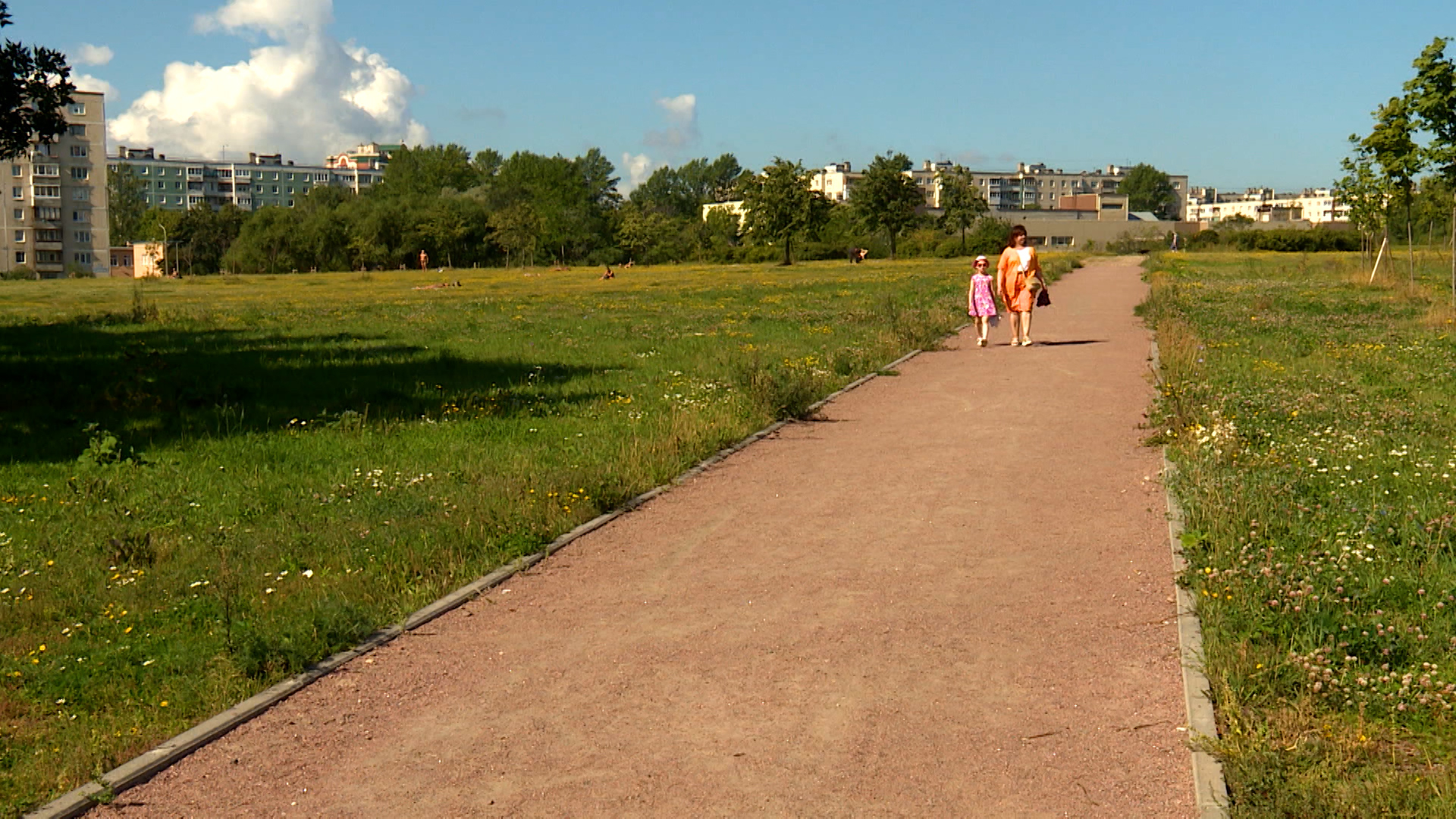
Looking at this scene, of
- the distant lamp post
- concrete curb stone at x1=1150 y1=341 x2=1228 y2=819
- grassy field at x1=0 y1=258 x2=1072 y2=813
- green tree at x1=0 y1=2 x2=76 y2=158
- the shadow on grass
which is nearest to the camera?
concrete curb stone at x1=1150 y1=341 x2=1228 y2=819

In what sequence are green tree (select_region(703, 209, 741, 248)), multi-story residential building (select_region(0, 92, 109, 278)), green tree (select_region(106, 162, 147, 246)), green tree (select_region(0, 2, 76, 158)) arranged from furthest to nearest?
green tree (select_region(106, 162, 147, 246)) < green tree (select_region(703, 209, 741, 248)) < multi-story residential building (select_region(0, 92, 109, 278)) < green tree (select_region(0, 2, 76, 158))

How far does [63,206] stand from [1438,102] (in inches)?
5440

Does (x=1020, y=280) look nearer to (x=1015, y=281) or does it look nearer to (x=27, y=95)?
(x=1015, y=281)

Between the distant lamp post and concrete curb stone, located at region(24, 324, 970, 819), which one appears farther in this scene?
the distant lamp post

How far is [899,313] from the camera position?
91.3ft

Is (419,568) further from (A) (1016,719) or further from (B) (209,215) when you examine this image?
(B) (209,215)

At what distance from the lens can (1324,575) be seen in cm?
699

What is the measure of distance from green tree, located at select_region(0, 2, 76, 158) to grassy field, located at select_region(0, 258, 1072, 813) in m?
3.43

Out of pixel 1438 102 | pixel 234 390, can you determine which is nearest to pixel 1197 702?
pixel 234 390

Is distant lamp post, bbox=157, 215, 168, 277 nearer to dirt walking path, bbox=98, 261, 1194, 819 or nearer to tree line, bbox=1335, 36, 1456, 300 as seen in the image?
tree line, bbox=1335, 36, 1456, 300

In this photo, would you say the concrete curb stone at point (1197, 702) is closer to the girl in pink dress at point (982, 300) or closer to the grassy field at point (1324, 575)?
the grassy field at point (1324, 575)

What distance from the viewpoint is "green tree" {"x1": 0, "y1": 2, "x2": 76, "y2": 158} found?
64.9ft

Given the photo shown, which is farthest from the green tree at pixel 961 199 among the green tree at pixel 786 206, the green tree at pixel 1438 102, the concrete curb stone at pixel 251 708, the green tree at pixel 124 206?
the green tree at pixel 124 206

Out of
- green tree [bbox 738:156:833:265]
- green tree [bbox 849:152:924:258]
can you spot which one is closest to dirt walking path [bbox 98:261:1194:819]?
green tree [bbox 738:156:833:265]
